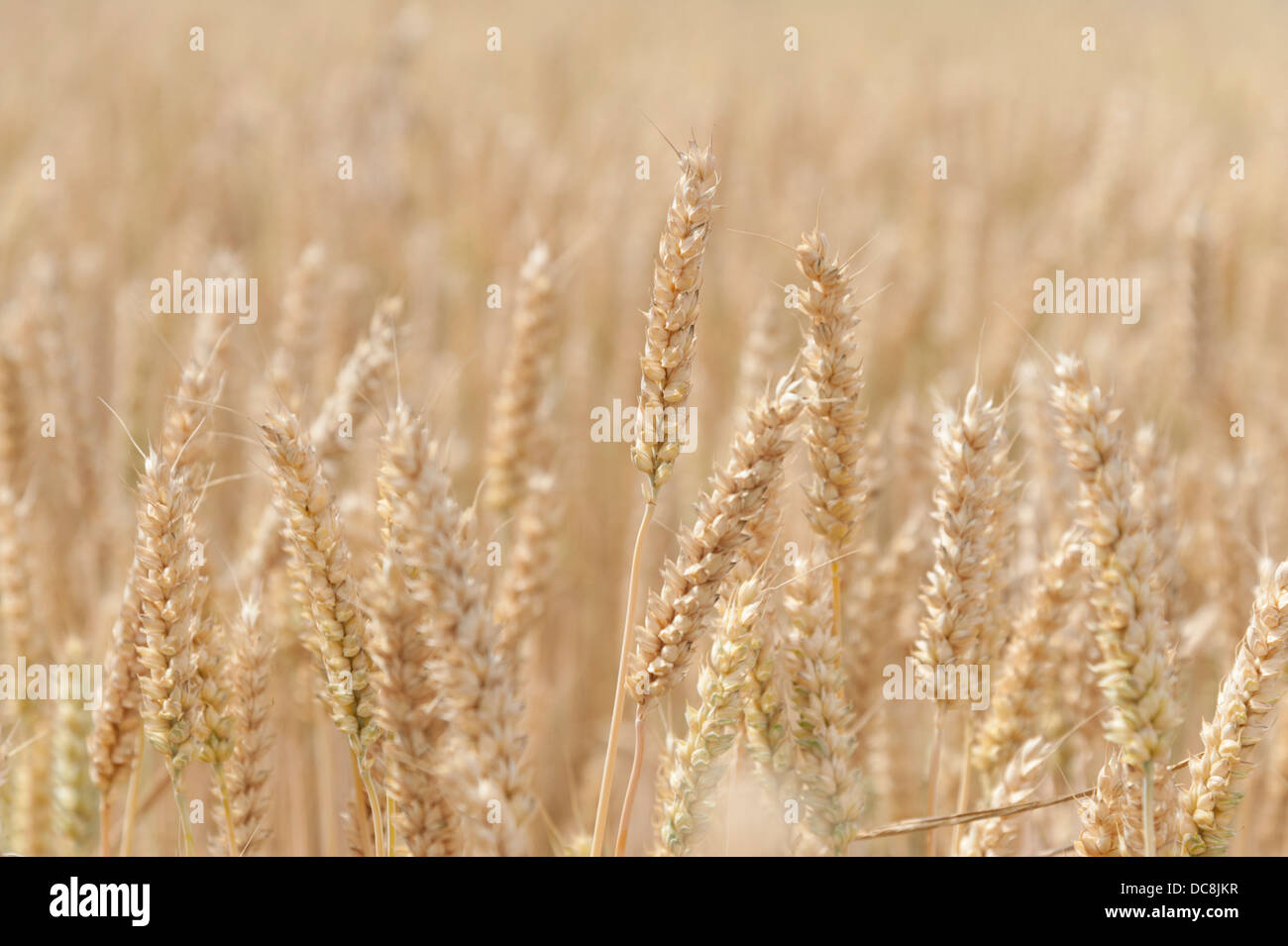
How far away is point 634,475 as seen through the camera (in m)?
3.05

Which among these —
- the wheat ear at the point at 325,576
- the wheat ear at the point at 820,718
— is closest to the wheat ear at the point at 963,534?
the wheat ear at the point at 820,718

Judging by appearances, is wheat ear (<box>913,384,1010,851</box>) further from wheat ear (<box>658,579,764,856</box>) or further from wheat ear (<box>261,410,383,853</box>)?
wheat ear (<box>261,410,383,853</box>)

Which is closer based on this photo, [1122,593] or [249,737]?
[1122,593]

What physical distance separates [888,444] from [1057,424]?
1123 millimetres

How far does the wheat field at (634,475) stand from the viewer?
1.08 meters

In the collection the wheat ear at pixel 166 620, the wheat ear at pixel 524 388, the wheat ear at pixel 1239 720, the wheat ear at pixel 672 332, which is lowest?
the wheat ear at pixel 1239 720

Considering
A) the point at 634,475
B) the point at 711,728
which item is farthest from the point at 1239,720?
the point at 634,475

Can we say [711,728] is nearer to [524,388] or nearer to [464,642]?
[464,642]

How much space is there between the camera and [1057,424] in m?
1.09

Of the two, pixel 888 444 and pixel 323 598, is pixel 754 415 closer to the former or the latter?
pixel 323 598

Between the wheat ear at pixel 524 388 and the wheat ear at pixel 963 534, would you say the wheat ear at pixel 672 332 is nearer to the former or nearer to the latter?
the wheat ear at pixel 963 534

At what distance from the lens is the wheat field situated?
108cm

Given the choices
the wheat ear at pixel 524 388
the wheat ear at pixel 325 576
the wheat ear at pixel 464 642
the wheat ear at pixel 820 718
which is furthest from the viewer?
the wheat ear at pixel 524 388

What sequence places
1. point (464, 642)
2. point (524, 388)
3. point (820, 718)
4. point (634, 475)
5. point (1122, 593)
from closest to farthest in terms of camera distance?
1. point (464, 642)
2. point (1122, 593)
3. point (820, 718)
4. point (524, 388)
5. point (634, 475)
